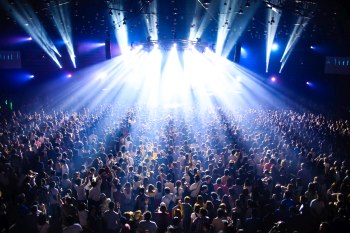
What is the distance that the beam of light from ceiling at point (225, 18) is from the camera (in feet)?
49.4

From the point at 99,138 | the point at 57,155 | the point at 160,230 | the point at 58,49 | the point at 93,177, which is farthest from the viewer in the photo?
the point at 58,49

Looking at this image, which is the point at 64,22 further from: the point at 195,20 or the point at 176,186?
the point at 176,186

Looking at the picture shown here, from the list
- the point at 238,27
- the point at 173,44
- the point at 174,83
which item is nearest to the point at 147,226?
the point at 238,27

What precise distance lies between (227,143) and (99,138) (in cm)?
520

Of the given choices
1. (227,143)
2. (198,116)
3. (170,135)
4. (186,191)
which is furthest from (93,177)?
(198,116)

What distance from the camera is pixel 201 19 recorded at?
18422 millimetres

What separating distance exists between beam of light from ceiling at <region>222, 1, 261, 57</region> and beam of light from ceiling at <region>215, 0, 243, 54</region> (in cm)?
37

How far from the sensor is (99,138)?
12352mm

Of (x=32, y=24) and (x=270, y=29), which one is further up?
(x=32, y=24)

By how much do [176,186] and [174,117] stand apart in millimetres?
11111

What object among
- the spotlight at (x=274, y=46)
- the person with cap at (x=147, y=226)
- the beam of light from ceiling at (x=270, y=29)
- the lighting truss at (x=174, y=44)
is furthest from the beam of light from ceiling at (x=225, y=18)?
the person with cap at (x=147, y=226)

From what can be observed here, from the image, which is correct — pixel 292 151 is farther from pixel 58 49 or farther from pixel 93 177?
pixel 58 49

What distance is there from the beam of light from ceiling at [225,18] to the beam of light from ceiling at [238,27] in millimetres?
374

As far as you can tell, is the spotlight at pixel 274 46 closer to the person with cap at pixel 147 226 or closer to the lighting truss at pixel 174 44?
the lighting truss at pixel 174 44
